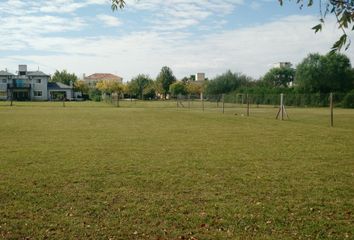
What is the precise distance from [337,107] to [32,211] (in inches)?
2265

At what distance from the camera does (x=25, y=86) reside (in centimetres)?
10119

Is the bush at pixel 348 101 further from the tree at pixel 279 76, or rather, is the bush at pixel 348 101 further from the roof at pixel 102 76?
the roof at pixel 102 76

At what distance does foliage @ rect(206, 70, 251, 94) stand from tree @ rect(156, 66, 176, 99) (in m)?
21.0

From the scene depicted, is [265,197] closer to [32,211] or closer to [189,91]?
[32,211]

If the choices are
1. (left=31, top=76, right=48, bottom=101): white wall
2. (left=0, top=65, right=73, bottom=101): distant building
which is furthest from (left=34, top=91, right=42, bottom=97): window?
(left=31, top=76, right=48, bottom=101): white wall

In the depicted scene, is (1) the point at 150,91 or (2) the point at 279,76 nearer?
(1) the point at 150,91

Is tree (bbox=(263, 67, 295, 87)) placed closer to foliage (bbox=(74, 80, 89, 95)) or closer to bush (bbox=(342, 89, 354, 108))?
foliage (bbox=(74, 80, 89, 95))

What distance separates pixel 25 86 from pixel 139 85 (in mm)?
33853

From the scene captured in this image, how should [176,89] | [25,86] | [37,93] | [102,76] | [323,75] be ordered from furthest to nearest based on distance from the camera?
[102,76] < [176,89] < [37,93] < [25,86] < [323,75]

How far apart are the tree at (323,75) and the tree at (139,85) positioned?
50148 mm

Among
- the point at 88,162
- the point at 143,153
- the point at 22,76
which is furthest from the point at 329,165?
the point at 22,76

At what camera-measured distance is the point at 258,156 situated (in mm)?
12633

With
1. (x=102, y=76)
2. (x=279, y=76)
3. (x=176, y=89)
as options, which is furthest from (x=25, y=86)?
(x=102, y=76)

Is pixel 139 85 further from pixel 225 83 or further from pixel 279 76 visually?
pixel 279 76
